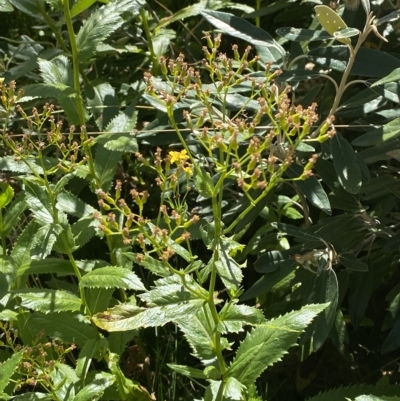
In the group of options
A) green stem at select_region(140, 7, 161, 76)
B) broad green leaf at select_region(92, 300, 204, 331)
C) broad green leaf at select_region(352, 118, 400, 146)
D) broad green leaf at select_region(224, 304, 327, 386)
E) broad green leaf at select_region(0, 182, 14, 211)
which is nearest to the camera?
broad green leaf at select_region(92, 300, 204, 331)

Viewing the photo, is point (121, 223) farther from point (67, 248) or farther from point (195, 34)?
point (195, 34)

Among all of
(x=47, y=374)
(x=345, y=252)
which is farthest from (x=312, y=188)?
(x=47, y=374)

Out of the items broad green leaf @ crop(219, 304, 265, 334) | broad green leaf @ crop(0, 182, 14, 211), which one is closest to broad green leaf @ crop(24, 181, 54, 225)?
broad green leaf @ crop(0, 182, 14, 211)

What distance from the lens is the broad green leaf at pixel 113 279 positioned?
1588 millimetres

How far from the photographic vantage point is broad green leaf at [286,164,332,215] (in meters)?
1.77

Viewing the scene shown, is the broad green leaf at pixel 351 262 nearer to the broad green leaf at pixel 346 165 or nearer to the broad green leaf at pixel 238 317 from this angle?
the broad green leaf at pixel 346 165

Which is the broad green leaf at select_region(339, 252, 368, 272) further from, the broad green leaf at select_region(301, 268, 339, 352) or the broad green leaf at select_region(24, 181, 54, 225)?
the broad green leaf at select_region(24, 181, 54, 225)

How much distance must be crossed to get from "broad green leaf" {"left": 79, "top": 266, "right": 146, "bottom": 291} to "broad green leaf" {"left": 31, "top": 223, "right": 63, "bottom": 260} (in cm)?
11

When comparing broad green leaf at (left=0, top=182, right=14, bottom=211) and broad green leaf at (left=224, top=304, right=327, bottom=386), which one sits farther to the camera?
broad green leaf at (left=0, top=182, right=14, bottom=211)

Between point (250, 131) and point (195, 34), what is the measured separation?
146 centimetres

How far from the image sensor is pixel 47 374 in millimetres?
1635

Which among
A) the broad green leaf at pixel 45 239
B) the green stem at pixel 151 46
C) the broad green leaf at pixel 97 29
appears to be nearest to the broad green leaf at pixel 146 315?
the broad green leaf at pixel 45 239

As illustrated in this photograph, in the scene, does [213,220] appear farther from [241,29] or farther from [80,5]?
[80,5]

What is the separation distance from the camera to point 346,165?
1782 mm
